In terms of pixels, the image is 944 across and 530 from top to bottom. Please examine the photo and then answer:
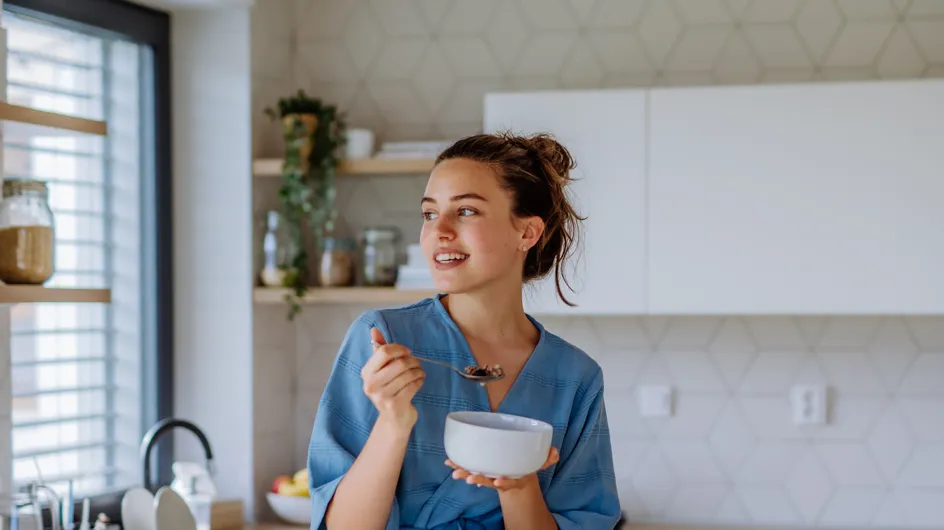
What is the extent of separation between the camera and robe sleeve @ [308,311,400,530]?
152cm

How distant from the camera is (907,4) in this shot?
3.18m

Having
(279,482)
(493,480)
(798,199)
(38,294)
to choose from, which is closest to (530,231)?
(493,480)

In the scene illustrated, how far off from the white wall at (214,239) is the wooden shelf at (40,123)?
3.22ft

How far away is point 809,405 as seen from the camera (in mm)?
3213

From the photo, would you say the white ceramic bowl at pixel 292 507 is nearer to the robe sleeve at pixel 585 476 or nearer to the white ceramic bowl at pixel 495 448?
the robe sleeve at pixel 585 476

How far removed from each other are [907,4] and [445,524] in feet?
7.80

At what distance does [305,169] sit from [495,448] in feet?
6.29

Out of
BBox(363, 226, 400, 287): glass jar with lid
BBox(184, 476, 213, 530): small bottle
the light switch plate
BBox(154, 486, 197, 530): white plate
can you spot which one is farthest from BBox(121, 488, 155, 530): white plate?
the light switch plate

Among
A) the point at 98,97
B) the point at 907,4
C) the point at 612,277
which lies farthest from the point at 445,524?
the point at 907,4

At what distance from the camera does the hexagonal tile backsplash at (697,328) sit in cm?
319

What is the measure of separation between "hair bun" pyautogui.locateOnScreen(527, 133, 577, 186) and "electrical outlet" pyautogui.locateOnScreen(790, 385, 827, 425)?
5.59 ft

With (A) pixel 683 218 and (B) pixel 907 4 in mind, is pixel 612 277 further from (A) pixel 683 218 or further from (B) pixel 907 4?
(B) pixel 907 4

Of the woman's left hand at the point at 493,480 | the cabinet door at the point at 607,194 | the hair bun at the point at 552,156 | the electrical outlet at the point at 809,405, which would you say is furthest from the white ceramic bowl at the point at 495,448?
the electrical outlet at the point at 809,405

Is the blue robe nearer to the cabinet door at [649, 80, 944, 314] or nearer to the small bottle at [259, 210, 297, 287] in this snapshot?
the cabinet door at [649, 80, 944, 314]
